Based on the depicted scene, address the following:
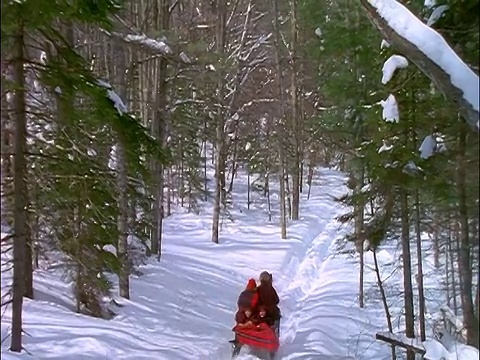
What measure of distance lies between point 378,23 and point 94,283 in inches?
282

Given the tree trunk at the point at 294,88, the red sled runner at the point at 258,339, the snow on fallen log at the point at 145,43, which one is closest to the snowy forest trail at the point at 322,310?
the red sled runner at the point at 258,339

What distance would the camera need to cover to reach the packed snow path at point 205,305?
1014cm

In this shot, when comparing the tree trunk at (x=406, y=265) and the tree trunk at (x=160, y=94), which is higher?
the tree trunk at (x=160, y=94)

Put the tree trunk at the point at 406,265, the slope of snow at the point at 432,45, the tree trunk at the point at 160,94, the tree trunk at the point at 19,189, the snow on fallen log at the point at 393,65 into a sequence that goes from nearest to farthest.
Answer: the slope of snow at the point at 432,45 < the tree trunk at the point at 19,189 < the snow on fallen log at the point at 393,65 < the tree trunk at the point at 406,265 < the tree trunk at the point at 160,94

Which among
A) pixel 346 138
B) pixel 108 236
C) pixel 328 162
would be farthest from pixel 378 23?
pixel 328 162

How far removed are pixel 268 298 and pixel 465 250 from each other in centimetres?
649

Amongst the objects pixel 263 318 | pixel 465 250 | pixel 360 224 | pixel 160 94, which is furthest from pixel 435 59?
pixel 160 94

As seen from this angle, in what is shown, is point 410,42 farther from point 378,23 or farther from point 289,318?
point 289,318

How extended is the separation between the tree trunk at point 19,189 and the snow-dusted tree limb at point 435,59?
3.84 m

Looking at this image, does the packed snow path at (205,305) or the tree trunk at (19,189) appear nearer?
the tree trunk at (19,189)

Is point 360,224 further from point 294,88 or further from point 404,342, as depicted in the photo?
point 294,88

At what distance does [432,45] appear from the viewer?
4.70 metres

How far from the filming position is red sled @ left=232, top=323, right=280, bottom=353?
1057 cm

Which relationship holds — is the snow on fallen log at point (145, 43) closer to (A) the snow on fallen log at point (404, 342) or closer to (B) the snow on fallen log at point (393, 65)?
(B) the snow on fallen log at point (393, 65)
